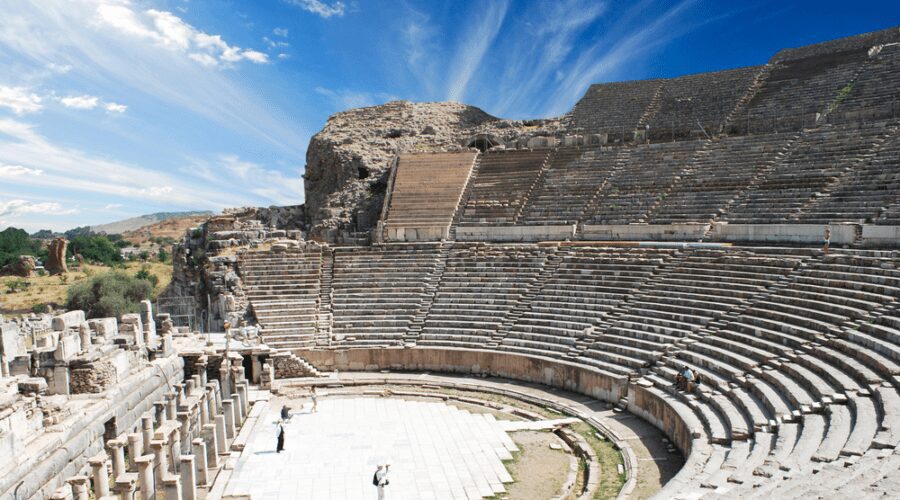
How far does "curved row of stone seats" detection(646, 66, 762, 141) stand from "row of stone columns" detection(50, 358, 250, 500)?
826 inches

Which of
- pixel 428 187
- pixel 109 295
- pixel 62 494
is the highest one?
pixel 428 187

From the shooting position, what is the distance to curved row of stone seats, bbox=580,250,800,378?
49.0 ft

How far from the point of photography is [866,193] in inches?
703

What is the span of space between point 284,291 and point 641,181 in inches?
518

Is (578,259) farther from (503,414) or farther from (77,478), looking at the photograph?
(77,478)

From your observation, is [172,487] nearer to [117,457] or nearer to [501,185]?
[117,457]

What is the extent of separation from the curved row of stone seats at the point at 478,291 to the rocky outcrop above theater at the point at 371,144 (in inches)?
291

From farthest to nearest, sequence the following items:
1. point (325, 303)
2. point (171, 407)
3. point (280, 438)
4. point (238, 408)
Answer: point (325, 303)
point (238, 408)
point (171, 407)
point (280, 438)

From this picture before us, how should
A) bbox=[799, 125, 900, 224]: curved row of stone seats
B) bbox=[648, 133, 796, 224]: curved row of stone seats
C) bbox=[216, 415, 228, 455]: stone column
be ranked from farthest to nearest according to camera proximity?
bbox=[648, 133, 796, 224]: curved row of stone seats
bbox=[799, 125, 900, 224]: curved row of stone seats
bbox=[216, 415, 228, 455]: stone column

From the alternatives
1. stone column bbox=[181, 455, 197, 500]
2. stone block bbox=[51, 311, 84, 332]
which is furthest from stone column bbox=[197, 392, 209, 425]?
stone block bbox=[51, 311, 84, 332]

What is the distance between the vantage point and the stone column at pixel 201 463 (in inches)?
420

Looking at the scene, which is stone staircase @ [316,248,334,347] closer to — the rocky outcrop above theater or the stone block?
the rocky outcrop above theater

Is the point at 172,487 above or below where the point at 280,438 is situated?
above

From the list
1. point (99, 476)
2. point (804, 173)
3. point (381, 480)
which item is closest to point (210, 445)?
point (99, 476)
